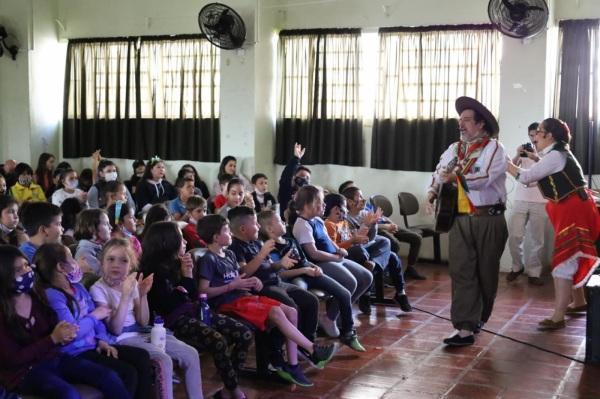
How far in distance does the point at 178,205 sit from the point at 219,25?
2.76 metres

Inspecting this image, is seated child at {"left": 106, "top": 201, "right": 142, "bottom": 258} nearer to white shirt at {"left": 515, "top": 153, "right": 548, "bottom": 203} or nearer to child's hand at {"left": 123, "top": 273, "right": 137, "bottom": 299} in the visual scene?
child's hand at {"left": 123, "top": 273, "right": 137, "bottom": 299}

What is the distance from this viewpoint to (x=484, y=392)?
4.25m

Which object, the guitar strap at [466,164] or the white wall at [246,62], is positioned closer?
the guitar strap at [466,164]

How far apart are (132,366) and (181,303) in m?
0.66

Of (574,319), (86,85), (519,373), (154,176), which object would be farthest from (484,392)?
(86,85)

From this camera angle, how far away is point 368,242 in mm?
6109

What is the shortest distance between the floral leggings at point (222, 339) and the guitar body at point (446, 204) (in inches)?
67.6

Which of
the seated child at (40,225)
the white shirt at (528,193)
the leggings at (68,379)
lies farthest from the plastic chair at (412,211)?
the leggings at (68,379)

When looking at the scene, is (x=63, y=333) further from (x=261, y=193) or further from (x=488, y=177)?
(x=261, y=193)

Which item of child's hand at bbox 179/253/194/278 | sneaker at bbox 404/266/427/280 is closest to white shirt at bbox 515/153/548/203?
sneaker at bbox 404/266/427/280

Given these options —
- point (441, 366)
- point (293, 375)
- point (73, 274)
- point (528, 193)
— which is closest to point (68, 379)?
point (73, 274)

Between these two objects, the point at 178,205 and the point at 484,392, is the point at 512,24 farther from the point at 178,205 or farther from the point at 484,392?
the point at 484,392

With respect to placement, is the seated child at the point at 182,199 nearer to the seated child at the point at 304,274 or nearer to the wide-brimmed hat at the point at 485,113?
the seated child at the point at 304,274

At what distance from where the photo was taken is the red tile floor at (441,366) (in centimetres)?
425
